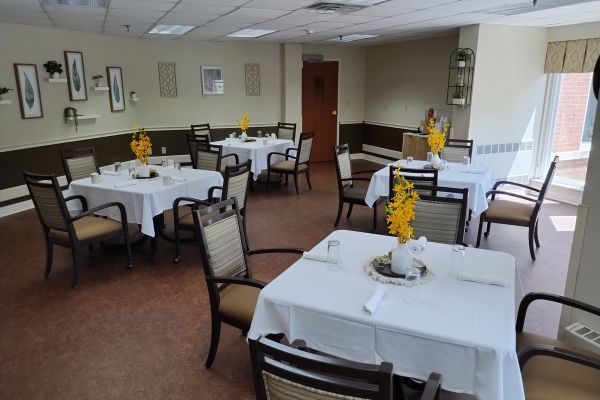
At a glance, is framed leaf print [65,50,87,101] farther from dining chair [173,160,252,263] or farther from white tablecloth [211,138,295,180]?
dining chair [173,160,252,263]

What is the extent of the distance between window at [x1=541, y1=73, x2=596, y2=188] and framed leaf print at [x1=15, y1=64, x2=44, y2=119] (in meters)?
7.46

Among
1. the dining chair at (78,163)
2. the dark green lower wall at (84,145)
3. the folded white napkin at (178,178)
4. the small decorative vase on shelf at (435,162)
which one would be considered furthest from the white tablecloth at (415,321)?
the dark green lower wall at (84,145)

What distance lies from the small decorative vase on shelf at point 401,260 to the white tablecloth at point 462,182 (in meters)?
2.39

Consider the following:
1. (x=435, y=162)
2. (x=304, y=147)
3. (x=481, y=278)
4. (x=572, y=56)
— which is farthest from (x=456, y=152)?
(x=481, y=278)

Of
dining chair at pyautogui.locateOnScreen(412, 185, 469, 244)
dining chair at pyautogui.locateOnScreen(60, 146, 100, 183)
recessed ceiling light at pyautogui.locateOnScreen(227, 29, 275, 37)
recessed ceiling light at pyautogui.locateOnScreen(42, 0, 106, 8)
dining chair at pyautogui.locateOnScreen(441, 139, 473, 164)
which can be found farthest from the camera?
recessed ceiling light at pyautogui.locateOnScreen(227, 29, 275, 37)

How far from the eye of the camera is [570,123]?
6.60 metres

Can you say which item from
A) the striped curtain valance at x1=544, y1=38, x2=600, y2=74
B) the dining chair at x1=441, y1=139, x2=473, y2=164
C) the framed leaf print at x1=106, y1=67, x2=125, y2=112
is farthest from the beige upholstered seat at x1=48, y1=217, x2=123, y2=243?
the striped curtain valance at x1=544, y1=38, x2=600, y2=74

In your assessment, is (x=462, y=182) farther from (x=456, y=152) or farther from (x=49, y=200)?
(x=49, y=200)

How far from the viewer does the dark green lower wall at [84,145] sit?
5727 mm

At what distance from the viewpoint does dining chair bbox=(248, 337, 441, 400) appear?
1163mm

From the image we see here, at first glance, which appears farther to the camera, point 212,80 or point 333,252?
point 212,80

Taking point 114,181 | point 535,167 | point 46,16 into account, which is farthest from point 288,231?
point 535,167

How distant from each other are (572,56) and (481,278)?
552 centimetres

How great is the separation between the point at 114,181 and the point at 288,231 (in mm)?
1933
